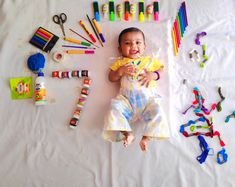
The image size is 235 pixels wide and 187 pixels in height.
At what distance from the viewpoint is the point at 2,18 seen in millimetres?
1548

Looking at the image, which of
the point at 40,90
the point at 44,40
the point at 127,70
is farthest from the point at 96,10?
the point at 40,90

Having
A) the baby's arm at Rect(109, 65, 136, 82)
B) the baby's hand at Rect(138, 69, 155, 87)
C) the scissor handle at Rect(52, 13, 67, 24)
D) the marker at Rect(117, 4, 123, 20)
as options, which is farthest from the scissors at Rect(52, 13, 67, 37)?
the baby's hand at Rect(138, 69, 155, 87)

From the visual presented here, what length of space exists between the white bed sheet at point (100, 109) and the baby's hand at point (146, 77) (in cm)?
9

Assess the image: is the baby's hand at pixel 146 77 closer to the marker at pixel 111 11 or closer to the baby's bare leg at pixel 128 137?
the baby's bare leg at pixel 128 137

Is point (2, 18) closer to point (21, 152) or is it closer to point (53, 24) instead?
point (53, 24)

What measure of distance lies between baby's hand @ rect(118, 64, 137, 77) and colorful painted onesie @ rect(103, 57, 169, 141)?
2 centimetres

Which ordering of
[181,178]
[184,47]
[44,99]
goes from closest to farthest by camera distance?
[181,178]
[44,99]
[184,47]

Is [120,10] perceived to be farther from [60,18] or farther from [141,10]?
[60,18]

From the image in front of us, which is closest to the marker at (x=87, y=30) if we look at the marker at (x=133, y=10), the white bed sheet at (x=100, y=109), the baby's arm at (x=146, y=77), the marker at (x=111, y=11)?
the white bed sheet at (x=100, y=109)

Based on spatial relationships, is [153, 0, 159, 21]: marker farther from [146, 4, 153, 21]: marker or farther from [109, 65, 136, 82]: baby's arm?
[109, 65, 136, 82]: baby's arm

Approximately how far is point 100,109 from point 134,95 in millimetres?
205

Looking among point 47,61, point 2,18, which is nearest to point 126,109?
point 47,61

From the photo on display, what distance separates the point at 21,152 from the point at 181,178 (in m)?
0.81

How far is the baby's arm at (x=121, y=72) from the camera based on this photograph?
136cm
